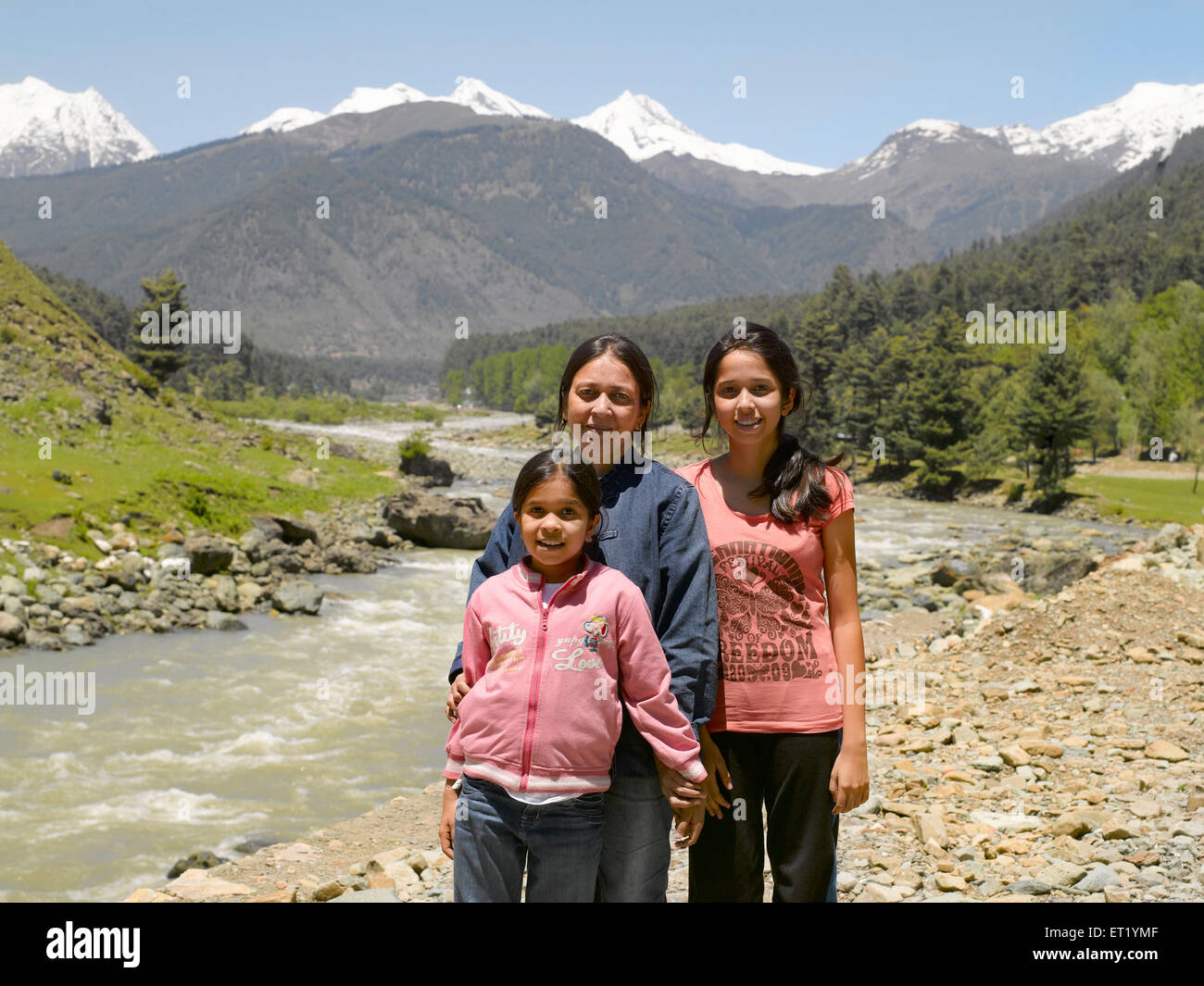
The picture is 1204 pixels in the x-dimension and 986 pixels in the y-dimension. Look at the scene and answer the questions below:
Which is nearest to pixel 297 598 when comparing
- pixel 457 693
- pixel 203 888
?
pixel 203 888

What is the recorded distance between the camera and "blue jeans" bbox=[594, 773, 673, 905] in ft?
9.77

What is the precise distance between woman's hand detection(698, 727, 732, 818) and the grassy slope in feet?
57.0

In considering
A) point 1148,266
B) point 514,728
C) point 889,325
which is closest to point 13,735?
point 514,728

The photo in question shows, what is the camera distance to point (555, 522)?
3.03 meters

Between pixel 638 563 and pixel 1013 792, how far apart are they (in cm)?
588

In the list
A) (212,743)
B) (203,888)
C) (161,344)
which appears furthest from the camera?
(161,344)

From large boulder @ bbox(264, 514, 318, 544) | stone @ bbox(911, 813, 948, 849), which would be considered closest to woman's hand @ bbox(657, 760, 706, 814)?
stone @ bbox(911, 813, 948, 849)

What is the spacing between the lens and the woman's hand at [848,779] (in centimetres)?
327

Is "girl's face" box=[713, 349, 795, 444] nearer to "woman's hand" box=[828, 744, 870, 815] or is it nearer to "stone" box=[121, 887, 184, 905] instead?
"woman's hand" box=[828, 744, 870, 815]

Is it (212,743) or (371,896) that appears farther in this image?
(212,743)

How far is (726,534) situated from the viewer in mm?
3381

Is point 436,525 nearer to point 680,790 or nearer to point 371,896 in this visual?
point 371,896
